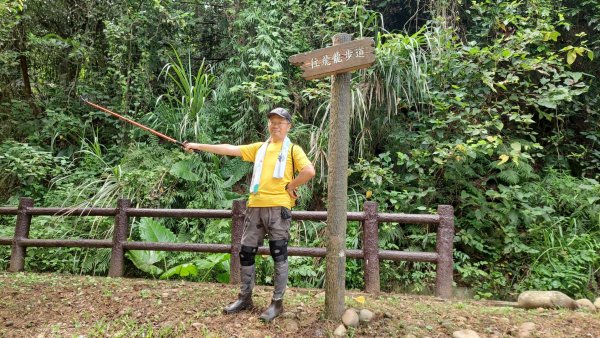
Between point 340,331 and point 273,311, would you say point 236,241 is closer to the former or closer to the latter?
point 273,311

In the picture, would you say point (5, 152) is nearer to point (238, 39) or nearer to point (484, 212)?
point (238, 39)

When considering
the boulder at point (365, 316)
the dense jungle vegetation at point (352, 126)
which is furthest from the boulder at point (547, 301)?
the boulder at point (365, 316)

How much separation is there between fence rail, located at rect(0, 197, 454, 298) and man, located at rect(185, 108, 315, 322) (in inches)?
41.6

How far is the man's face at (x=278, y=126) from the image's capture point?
3.36 m

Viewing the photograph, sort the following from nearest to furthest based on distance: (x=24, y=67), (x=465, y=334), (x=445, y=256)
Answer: (x=465, y=334)
(x=445, y=256)
(x=24, y=67)

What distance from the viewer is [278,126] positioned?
11.1 ft

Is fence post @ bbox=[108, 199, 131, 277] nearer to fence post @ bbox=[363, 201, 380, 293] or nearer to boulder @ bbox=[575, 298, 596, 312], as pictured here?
fence post @ bbox=[363, 201, 380, 293]

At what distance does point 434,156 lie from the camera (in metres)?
5.73

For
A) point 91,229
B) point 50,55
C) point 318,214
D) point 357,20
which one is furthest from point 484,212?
point 50,55

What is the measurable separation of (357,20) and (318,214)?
4265 millimetres

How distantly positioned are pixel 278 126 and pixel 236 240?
1940 millimetres

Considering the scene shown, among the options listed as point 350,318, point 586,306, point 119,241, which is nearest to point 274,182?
point 350,318

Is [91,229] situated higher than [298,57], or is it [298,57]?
[298,57]

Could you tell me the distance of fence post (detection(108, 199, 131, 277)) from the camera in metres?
5.07
